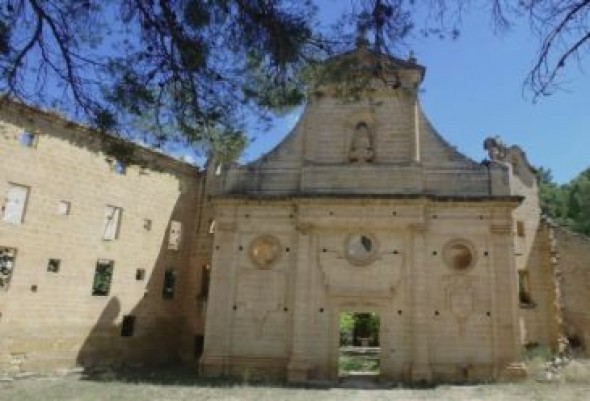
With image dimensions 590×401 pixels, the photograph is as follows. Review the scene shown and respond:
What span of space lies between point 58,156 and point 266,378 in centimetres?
1074

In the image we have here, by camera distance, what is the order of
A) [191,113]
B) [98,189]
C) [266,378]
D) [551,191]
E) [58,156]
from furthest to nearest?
[551,191] < [98,189] < [58,156] < [266,378] < [191,113]

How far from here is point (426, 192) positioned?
17.2 m

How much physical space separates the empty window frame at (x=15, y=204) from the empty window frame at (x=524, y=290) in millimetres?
18775

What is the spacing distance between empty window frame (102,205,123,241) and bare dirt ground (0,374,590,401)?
20.2ft

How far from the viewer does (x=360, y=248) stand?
17.2 meters

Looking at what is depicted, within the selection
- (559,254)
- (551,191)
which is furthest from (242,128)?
(551,191)

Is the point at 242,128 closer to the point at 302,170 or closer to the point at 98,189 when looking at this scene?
the point at 302,170

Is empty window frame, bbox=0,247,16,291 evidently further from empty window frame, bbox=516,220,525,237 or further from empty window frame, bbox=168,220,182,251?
empty window frame, bbox=516,220,525,237

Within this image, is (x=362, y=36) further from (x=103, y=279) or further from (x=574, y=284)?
(x=103, y=279)

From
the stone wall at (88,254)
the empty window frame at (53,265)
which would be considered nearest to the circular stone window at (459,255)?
the stone wall at (88,254)

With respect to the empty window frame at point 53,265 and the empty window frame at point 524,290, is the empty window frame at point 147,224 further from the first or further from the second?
the empty window frame at point 524,290

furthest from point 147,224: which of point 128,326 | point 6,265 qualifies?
point 6,265

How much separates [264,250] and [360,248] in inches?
130

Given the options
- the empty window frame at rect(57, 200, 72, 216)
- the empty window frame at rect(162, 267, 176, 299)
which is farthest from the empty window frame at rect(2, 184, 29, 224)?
the empty window frame at rect(162, 267, 176, 299)
